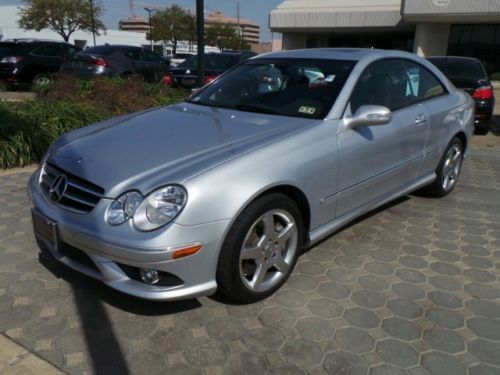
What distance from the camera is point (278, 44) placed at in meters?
53.0

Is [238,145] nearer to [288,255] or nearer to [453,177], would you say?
[288,255]

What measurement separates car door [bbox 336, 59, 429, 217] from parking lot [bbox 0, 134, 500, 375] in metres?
0.53

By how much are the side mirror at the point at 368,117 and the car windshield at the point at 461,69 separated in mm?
6546

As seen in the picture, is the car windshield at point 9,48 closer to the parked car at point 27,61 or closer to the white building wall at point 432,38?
the parked car at point 27,61

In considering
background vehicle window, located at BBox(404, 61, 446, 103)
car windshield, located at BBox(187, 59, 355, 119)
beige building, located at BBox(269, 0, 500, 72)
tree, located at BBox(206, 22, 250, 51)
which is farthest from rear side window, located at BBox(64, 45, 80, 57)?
tree, located at BBox(206, 22, 250, 51)

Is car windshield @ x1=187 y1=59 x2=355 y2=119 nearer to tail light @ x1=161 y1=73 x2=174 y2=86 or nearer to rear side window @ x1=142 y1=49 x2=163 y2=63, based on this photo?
tail light @ x1=161 y1=73 x2=174 y2=86

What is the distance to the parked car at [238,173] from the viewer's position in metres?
2.55

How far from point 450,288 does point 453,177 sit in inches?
91.2

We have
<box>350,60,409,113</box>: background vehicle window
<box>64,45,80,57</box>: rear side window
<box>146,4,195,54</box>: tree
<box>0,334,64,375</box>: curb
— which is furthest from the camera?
<box>146,4,195,54</box>: tree

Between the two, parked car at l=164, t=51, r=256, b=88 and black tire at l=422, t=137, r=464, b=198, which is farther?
parked car at l=164, t=51, r=256, b=88

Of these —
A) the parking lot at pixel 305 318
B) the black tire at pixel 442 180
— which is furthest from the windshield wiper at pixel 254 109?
the black tire at pixel 442 180

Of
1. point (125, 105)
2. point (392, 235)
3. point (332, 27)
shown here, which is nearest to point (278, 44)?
point (332, 27)

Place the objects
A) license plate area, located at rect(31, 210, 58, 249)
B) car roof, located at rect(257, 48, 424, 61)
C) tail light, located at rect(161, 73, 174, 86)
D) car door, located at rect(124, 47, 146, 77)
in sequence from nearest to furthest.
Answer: license plate area, located at rect(31, 210, 58, 249), car roof, located at rect(257, 48, 424, 61), tail light, located at rect(161, 73, 174, 86), car door, located at rect(124, 47, 146, 77)

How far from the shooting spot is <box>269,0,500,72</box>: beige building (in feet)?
81.9
